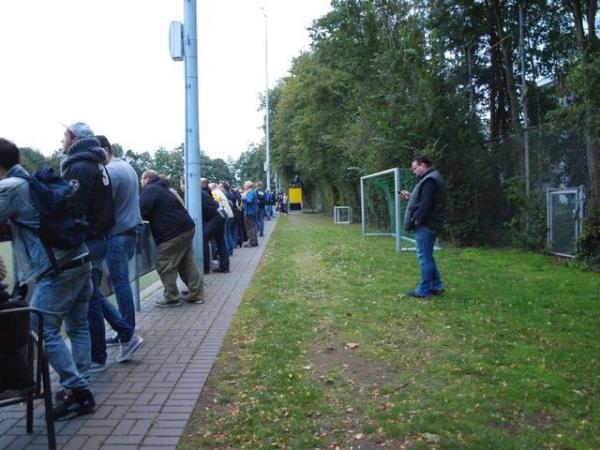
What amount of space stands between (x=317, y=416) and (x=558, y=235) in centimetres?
924

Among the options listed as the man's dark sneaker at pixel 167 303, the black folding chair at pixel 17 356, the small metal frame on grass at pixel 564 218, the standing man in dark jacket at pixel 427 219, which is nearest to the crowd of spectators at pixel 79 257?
the black folding chair at pixel 17 356

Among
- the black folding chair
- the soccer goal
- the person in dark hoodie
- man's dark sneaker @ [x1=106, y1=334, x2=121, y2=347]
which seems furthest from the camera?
the soccer goal

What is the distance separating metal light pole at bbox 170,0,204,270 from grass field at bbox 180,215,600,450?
207 centimetres

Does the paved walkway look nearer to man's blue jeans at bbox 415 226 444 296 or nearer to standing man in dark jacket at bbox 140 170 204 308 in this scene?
standing man in dark jacket at bbox 140 170 204 308

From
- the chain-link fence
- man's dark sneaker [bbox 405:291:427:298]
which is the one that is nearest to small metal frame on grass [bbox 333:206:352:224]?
the chain-link fence

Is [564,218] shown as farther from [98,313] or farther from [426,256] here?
[98,313]

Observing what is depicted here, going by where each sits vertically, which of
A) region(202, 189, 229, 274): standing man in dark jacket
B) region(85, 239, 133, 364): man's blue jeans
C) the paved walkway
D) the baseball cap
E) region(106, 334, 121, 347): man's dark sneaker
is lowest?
the paved walkway

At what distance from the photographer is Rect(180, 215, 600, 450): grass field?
3.87 metres

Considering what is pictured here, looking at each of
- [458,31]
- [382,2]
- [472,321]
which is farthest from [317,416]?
[382,2]

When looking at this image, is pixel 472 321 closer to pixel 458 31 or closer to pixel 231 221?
pixel 231 221

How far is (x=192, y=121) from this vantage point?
34.4ft

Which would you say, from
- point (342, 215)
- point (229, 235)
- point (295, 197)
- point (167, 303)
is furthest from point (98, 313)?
point (295, 197)

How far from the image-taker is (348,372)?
16.8 feet

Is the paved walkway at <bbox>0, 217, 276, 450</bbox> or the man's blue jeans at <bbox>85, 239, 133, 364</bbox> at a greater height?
the man's blue jeans at <bbox>85, 239, 133, 364</bbox>
